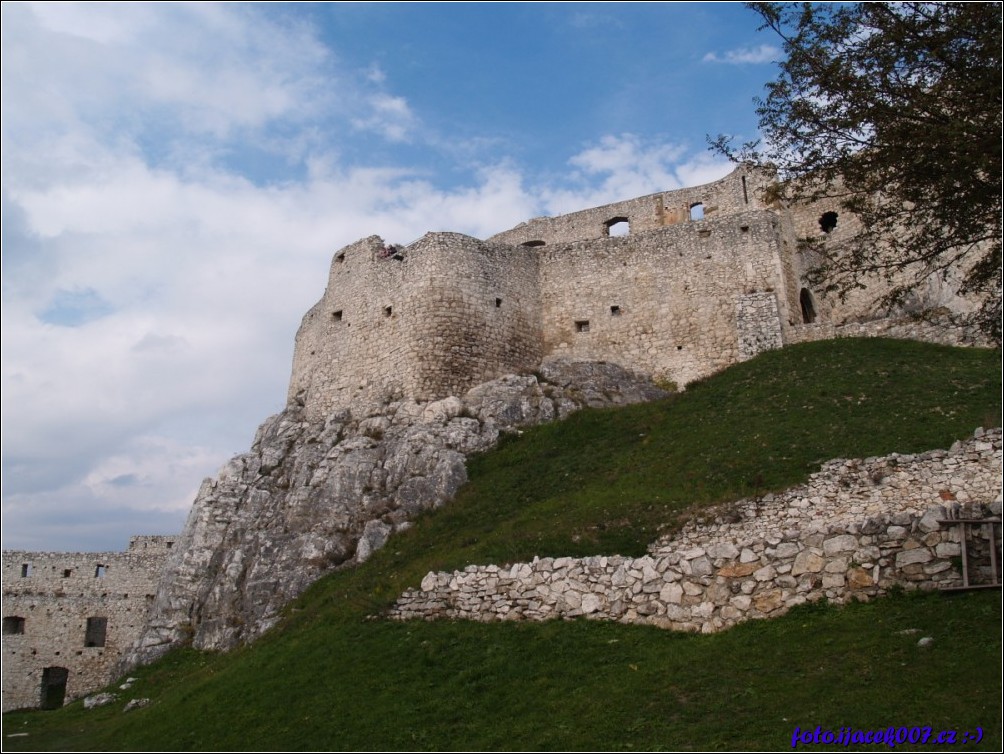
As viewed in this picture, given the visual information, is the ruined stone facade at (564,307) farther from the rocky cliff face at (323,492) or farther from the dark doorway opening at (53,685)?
the dark doorway opening at (53,685)

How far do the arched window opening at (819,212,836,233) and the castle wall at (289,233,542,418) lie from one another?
1185 centimetres

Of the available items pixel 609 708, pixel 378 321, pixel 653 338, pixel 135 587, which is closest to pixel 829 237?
pixel 653 338

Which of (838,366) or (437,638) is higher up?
(838,366)

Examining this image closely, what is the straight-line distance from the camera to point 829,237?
105 feet

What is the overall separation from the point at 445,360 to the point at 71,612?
22443mm

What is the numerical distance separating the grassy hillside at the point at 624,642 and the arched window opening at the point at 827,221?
431 inches

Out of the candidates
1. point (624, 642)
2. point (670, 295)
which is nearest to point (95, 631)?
point (670, 295)

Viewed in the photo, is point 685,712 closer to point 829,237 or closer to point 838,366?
point 838,366

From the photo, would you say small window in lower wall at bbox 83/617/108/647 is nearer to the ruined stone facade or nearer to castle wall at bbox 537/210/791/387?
the ruined stone facade

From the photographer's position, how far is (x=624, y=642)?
12641mm

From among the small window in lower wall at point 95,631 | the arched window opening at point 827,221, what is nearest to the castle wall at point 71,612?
the small window in lower wall at point 95,631

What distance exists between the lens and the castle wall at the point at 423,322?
27.7m

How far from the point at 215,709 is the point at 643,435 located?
12003 millimetres

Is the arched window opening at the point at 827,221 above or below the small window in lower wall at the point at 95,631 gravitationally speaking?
above
